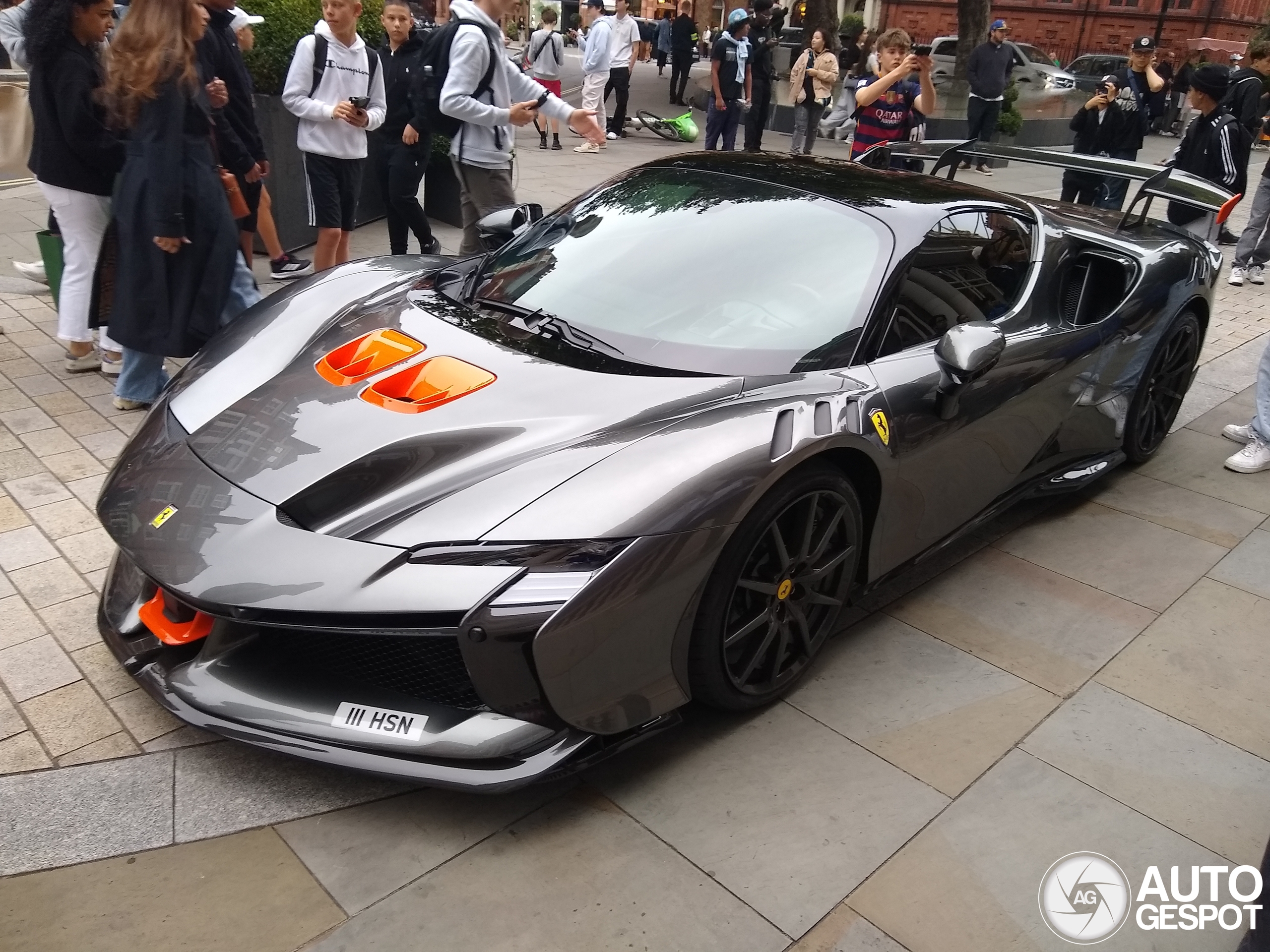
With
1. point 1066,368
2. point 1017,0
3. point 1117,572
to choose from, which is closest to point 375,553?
point 1066,368

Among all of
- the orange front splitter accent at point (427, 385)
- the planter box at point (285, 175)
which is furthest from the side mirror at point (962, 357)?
the planter box at point (285, 175)

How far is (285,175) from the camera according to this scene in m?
7.20

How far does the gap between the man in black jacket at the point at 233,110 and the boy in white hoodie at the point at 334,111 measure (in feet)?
1.28

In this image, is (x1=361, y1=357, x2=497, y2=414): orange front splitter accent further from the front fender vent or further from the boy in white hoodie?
the boy in white hoodie

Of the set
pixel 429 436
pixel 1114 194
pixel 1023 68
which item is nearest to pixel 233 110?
pixel 429 436

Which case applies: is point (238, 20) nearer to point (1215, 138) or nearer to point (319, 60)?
point (319, 60)

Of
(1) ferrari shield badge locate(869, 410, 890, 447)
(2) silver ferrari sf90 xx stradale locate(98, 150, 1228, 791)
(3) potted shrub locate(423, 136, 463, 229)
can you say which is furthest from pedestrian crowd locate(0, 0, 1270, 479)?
(1) ferrari shield badge locate(869, 410, 890, 447)

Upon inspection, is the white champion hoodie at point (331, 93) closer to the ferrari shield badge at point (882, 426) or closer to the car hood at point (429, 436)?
the car hood at point (429, 436)

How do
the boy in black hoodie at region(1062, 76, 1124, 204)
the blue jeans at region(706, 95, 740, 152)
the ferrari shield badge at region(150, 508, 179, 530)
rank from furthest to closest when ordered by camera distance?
1. the blue jeans at region(706, 95, 740, 152)
2. the boy in black hoodie at region(1062, 76, 1124, 204)
3. the ferrari shield badge at region(150, 508, 179, 530)

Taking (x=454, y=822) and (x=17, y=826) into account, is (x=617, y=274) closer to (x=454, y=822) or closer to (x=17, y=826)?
(x=454, y=822)

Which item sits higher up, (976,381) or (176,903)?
(976,381)

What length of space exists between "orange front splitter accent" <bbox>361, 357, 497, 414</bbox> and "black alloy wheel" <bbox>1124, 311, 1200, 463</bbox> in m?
2.89

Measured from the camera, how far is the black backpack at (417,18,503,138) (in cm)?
523

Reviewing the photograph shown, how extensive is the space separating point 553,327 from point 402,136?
3.57m
